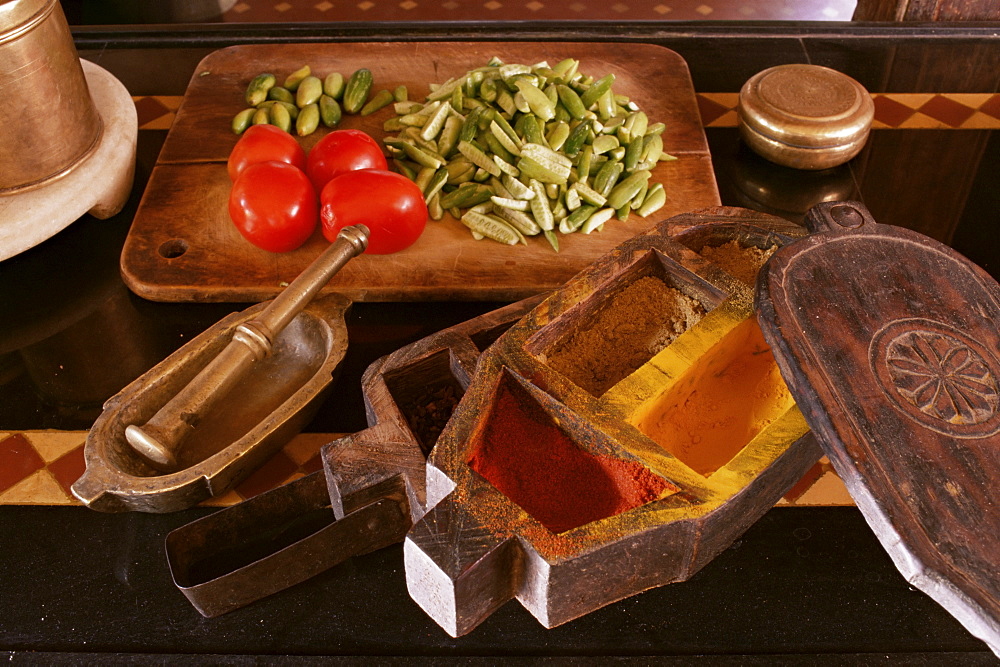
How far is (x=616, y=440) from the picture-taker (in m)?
0.83

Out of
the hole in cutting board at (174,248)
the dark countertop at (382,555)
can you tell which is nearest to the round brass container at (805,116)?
the dark countertop at (382,555)

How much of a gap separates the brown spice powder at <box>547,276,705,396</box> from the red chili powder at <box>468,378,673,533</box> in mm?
98

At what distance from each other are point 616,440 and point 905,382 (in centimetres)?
27

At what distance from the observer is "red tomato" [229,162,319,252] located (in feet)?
4.20

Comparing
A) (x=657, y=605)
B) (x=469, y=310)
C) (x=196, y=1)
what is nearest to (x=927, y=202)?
(x=469, y=310)

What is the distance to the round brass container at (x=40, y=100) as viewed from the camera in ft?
3.76

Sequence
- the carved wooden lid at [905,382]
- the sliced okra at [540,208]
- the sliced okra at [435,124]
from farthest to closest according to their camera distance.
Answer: the sliced okra at [435,124] < the sliced okra at [540,208] < the carved wooden lid at [905,382]

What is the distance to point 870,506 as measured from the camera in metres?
0.71

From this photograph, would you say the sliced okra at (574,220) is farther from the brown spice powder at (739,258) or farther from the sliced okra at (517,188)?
the brown spice powder at (739,258)

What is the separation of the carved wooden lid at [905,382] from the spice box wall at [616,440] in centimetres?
10

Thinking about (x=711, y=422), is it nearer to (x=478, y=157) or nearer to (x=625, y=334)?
(x=625, y=334)

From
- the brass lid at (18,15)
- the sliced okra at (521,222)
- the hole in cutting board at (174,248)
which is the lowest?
the hole in cutting board at (174,248)

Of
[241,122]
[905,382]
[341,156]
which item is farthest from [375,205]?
[905,382]

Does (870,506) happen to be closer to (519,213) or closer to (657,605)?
(657,605)
